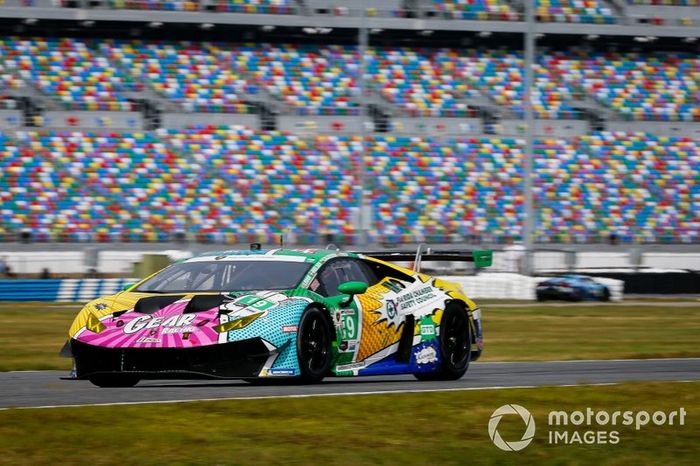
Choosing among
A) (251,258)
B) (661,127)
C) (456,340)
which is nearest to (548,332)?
(456,340)

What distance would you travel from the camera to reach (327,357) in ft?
32.2

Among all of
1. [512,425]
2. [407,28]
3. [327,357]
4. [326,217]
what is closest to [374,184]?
[326,217]

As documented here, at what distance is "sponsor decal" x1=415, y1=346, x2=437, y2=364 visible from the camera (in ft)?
35.6

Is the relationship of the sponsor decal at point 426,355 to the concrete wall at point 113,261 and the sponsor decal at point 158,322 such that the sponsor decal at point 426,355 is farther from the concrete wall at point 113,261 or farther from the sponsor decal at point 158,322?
the concrete wall at point 113,261

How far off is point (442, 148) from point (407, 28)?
4962mm

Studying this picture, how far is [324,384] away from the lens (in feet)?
32.4

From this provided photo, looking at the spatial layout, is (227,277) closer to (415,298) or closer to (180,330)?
(180,330)

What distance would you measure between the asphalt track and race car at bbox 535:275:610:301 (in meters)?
20.2

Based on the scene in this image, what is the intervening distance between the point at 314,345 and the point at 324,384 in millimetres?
389

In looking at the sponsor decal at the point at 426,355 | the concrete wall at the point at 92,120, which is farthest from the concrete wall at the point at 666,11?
the sponsor decal at the point at 426,355

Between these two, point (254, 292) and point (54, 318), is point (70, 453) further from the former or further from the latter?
point (54, 318)

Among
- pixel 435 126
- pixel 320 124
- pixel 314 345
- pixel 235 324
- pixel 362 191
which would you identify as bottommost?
pixel 362 191

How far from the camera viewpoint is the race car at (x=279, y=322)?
9.12m

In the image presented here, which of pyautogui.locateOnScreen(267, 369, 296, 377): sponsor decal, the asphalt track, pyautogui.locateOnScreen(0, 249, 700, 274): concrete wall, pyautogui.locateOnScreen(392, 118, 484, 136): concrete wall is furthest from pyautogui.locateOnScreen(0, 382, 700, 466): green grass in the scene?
pyautogui.locateOnScreen(392, 118, 484, 136): concrete wall
